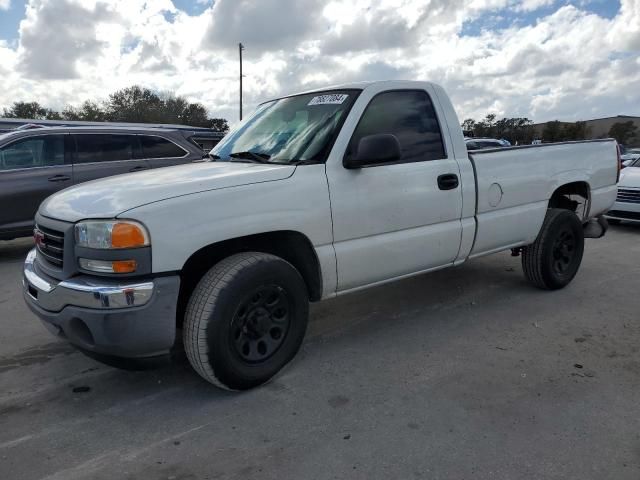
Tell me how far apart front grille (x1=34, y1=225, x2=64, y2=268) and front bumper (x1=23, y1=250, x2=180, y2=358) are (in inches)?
7.0

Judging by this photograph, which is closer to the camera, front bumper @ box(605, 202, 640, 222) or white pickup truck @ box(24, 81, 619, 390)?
white pickup truck @ box(24, 81, 619, 390)

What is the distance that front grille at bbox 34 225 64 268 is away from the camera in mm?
2828

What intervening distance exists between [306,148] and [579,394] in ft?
7.41

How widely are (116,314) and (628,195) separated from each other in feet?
30.2

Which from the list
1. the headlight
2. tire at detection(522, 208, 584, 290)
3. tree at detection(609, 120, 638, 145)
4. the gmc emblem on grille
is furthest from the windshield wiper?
tree at detection(609, 120, 638, 145)

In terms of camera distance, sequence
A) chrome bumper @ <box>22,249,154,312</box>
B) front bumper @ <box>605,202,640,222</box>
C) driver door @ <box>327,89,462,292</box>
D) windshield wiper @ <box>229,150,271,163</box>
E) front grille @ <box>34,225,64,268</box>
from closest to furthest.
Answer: chrome bumper @ <box>22,249,154,312</box>, front grille @ <box>34,225,64,268</box>, driver door @ <box>327,89,462,292</box>, windshield wiper @ <box>229,150,271,163</box>, front bumper @ <box>605,202,640,222</box>

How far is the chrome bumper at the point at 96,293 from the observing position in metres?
2.55

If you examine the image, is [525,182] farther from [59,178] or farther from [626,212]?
[59,178]

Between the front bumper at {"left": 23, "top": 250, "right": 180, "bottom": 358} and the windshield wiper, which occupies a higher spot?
the windshield wiper

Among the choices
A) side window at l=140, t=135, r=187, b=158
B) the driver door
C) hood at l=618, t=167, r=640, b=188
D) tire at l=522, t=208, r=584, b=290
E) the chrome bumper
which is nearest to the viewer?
the chrome bumper

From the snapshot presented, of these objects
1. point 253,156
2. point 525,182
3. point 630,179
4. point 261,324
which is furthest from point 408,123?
point 630,179

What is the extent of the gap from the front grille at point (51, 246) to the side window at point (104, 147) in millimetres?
4792

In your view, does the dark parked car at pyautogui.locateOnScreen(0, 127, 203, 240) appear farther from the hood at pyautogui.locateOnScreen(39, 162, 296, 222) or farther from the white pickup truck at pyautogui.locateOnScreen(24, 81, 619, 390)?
the hood at pyautogui.locateOnScreen(39, 162, 296, 222)

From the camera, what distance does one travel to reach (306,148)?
3.35 m
